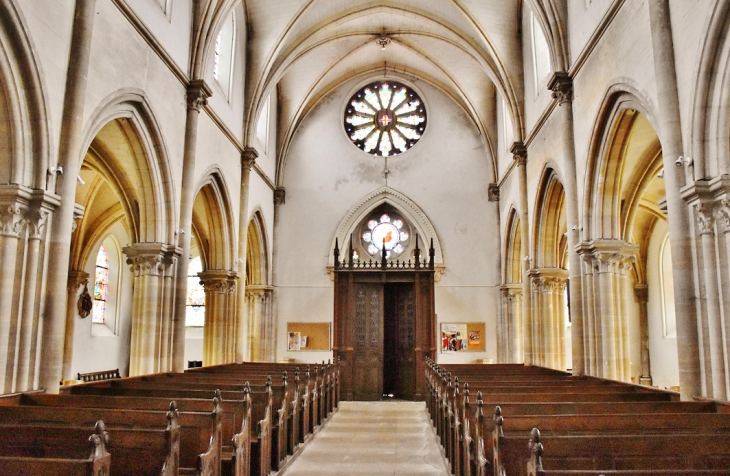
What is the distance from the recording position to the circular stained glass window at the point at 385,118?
23156mm

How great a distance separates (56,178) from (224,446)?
458cm

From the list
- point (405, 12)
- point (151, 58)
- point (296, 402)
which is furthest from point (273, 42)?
point (296, 402)

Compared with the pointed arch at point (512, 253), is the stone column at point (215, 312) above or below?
below

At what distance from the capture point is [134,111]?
1138 cm

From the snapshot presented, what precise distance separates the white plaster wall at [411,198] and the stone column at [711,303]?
1381 centimetres

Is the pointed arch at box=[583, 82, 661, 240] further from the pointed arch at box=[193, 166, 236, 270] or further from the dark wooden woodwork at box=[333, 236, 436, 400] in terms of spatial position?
the pointed arch at box=[193, 166, 236, 270]

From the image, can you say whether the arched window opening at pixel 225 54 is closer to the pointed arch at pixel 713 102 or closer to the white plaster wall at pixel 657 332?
the pointed arch at pixel 713 102

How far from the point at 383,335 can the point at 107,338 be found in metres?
9.95

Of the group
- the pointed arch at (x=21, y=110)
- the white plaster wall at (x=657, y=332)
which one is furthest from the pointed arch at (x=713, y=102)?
the white plaster wall at (x=657, y=332)

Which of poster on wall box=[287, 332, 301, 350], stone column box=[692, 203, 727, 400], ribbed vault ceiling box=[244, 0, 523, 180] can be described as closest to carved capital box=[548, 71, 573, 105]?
ribbed vault ceiling box=[244, 0, 523, 180]

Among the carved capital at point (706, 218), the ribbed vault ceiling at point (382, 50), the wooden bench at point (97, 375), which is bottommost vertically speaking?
the wooden bench at point (97, 375)

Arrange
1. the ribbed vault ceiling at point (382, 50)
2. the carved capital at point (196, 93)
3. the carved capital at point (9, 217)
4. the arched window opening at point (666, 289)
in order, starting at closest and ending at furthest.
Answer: the carved capital at point (9, 217), the carved capital at point (196, 93), the ribbed vault ceiling at point (382, 50), the arched window opening at point (666, 289)

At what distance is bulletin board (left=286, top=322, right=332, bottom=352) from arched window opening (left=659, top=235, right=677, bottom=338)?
10928 mm

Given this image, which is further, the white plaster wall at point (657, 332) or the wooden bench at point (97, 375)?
the white plaster wall at point (657, 332)
